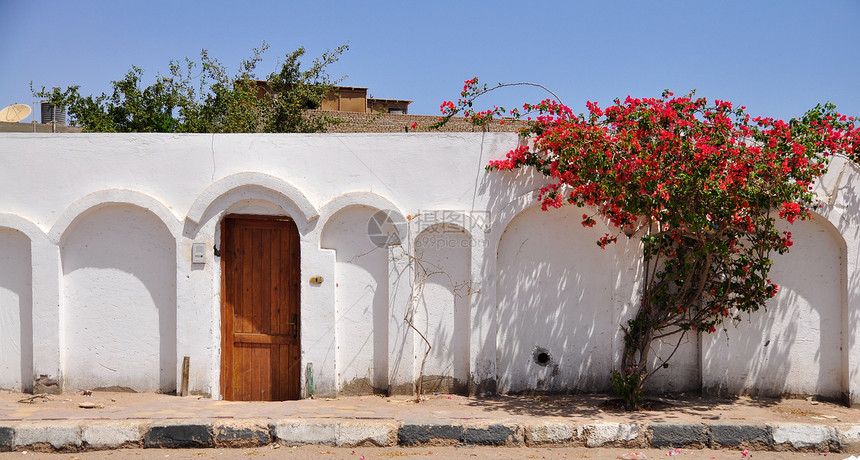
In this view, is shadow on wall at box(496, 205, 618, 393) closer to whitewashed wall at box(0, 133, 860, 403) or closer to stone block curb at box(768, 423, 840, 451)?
whitewashed wall at box(0, 133, 860, 403)

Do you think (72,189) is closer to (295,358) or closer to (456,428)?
(295,358)

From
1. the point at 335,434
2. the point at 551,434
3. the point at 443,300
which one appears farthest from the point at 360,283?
the point at 551,434

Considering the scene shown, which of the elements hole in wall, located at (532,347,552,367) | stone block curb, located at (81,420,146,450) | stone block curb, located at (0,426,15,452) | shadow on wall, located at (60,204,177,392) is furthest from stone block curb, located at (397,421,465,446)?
stone block curb, located at (0,426,15,452)

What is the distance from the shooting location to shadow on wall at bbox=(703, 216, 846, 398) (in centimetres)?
702

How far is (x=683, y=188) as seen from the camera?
605 cm

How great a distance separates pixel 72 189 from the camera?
706 cm

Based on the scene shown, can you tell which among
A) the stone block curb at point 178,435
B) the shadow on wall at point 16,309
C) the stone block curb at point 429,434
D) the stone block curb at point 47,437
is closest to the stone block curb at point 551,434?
the stone block curb at point 429,434

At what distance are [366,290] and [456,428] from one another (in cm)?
188

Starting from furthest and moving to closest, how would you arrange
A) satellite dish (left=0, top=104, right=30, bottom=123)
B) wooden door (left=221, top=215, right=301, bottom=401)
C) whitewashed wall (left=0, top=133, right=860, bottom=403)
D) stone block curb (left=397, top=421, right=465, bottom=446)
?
satellite dish (left=0, top=104, right=30, bottom=123) < wooden door (left=221, top=215, right=301, bottom=401) < whitewashed wall (left=0, top=133, right=860, bottom=403) < stone block curb (left=397, top=421, right=465, bottom=446)

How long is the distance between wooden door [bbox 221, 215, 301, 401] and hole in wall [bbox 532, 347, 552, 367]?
263 centimetres

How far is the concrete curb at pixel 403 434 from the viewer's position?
5.84m

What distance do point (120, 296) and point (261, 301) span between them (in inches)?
59.3

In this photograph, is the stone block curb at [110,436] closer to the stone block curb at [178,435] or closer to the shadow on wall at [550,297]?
the stone block curb at [178,435]

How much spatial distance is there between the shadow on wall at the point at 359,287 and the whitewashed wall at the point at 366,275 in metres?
0.02
